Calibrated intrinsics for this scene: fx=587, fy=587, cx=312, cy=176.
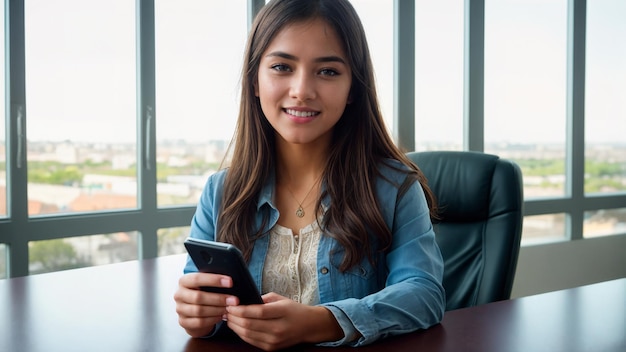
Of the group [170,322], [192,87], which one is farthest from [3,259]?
[170,322]

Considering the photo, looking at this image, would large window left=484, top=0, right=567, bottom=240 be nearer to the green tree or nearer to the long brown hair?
the green tree

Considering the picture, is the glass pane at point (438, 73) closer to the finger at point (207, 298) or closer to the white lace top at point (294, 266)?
the white lace top at point (294, 266)

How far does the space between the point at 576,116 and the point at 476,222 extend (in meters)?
3.73

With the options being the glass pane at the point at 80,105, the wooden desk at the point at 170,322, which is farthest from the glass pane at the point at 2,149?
the wooden desk at the point at 170,322

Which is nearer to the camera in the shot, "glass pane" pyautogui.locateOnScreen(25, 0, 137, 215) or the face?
the face

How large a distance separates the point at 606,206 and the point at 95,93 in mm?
4470

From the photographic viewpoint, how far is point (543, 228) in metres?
4.99

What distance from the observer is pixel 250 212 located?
1.40 m

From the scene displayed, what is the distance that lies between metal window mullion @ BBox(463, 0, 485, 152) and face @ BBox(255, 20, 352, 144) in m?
3.44

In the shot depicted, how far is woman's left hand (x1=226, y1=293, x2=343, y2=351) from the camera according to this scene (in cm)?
104

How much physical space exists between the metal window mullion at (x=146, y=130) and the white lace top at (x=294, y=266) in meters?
2.24

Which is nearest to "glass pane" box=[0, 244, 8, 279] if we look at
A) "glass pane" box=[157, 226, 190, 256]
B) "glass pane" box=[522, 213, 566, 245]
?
"glass pane" box=[157, 226, 190, 256]

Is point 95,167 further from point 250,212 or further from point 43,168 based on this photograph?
point 250,212

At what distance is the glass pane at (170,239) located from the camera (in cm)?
354
